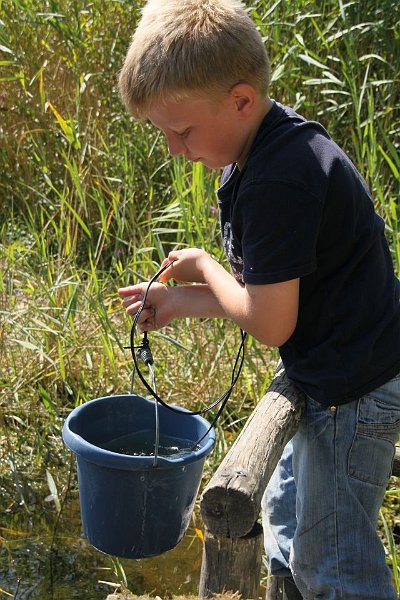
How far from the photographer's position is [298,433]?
2.16 m

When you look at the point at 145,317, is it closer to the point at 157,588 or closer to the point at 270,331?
the point at 270,331

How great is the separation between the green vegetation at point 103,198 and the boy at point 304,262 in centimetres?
69

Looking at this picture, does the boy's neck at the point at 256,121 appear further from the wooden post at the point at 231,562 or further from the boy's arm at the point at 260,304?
the wooden post at the point at 231,562

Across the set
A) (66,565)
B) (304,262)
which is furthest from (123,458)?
(66,565)

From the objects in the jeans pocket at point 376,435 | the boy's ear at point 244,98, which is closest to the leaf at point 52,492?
the jeans pocket at point 376,435

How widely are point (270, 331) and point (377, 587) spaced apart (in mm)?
588

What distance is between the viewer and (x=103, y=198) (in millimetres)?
4727

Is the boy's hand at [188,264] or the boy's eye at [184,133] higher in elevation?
the boy's eye at [184,133]

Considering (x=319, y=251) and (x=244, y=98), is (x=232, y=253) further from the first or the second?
(x=244, y=98)

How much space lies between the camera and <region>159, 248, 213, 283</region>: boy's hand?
2.21 metres

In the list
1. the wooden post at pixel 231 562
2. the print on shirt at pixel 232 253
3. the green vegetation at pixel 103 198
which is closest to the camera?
the wooden post at pixel 231 562

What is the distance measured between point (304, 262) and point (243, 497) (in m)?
0.48

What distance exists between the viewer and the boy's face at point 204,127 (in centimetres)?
197

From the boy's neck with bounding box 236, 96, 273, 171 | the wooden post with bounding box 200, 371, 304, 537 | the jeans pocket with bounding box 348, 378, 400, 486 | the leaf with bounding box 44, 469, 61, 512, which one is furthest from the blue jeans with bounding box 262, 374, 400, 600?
the leaf with bounding box 44, 469, 61, 512
